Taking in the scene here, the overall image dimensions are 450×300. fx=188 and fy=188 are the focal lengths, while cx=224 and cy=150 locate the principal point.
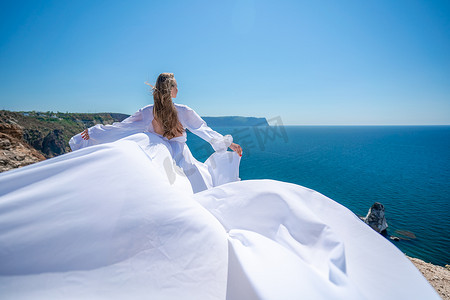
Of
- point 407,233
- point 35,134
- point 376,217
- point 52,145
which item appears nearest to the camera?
point 376,217

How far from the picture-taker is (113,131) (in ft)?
12.0

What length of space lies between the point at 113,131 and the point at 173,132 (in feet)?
3.85

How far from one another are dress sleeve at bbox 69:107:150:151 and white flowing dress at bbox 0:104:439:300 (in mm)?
2273

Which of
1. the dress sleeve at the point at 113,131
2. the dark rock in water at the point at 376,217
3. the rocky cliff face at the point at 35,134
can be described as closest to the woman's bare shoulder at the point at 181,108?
the dress sleeve at the point at 113,131

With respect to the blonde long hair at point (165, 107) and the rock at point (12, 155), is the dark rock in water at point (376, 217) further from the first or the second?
the rock at point (12, 155)

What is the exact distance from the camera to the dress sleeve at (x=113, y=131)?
3.61 meters

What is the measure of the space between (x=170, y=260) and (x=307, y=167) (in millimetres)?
53213

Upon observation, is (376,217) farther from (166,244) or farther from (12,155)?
(12,155)

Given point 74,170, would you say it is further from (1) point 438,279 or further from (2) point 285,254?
(1) point 438,279

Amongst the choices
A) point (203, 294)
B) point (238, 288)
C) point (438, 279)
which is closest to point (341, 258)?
point (238, 288)

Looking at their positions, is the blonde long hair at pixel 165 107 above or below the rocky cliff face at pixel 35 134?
above

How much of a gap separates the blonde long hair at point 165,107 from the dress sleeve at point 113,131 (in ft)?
1.24

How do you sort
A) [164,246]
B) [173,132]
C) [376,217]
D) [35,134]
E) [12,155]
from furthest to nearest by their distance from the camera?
[35,134], [376,217], [12,155], [173,132], [164,246]

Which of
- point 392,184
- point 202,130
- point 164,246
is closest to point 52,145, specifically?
point 202,130
